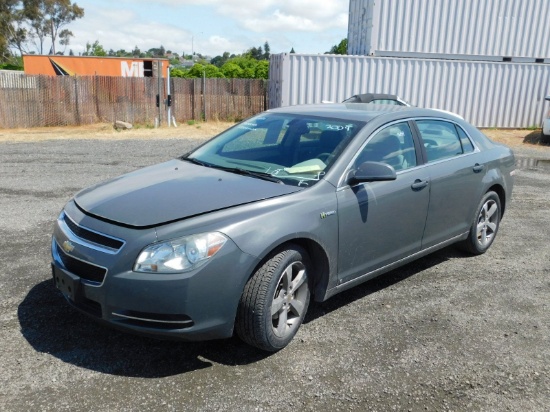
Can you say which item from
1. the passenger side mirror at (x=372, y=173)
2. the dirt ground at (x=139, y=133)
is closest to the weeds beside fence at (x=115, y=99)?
the dirt ground at (x=139, y=133)

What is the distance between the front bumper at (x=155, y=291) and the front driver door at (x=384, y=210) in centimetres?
96

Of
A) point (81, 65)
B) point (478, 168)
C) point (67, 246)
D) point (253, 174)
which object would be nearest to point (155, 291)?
point (67, 246)

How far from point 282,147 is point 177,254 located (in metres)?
1.61

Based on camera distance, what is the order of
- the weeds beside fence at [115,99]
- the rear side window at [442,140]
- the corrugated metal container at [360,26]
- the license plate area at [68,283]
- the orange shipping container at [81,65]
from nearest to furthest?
the license plate area at [68,283]
the rear side window at [442,140]
the weeds beside fence at [115,99]
the corrugated metal container at [360,26]
the orange shipping container at [81,65]

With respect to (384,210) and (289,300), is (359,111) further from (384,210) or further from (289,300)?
(289,300)

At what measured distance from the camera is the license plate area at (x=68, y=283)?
3143mm

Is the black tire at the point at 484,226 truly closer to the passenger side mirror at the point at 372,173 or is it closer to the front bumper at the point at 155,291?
the passenger side mirror at the point at 372,173

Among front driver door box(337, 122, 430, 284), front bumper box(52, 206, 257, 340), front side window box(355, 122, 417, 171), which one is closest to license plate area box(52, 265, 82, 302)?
front bumper box(52, 206, 257, 340)

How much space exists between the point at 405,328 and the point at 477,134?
8.20ft

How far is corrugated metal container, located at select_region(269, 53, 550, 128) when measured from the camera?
59.8ft

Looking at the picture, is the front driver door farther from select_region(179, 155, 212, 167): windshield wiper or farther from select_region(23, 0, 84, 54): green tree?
select_region(23, 0, 84, 54): green tree

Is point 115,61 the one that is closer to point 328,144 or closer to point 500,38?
point 500,38

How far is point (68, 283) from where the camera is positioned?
3.22 metres

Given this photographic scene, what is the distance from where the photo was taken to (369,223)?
3.91 meters
